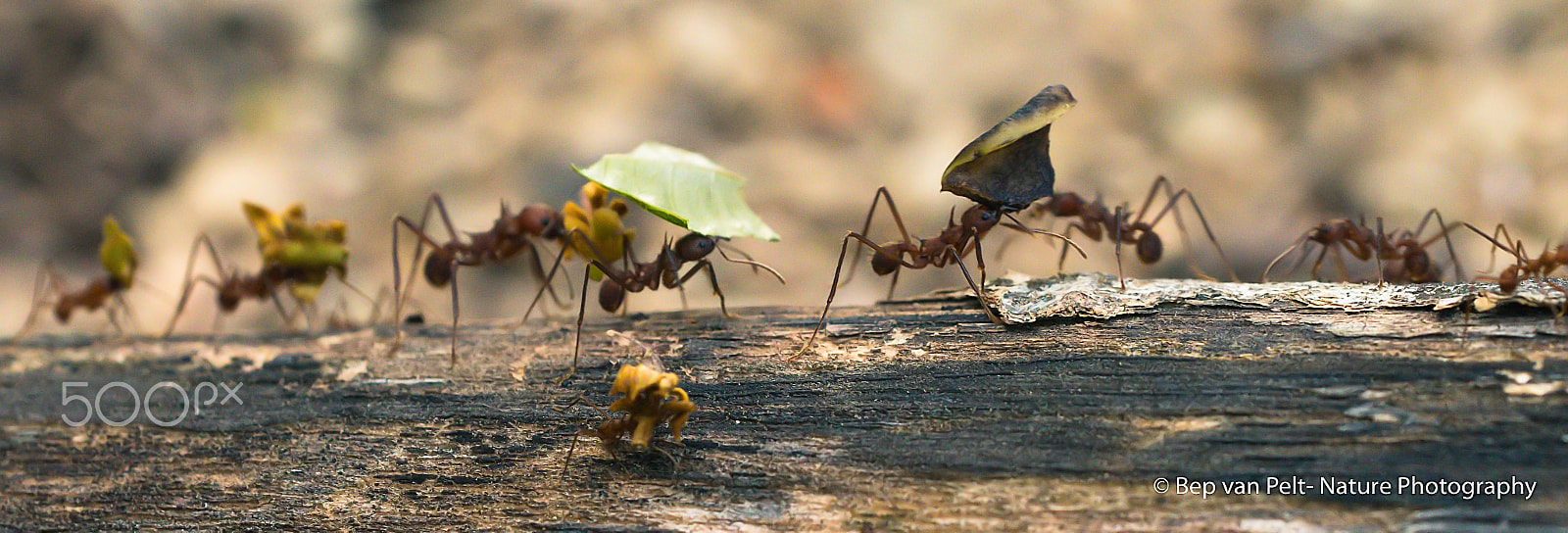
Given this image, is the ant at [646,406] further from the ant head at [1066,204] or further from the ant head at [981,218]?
the ant head at [1066,204]

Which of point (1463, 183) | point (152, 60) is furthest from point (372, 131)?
point (1463, 183)

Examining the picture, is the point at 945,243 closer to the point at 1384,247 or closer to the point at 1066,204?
the point at 1066,204

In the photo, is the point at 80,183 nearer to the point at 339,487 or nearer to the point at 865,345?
the point at 339,487

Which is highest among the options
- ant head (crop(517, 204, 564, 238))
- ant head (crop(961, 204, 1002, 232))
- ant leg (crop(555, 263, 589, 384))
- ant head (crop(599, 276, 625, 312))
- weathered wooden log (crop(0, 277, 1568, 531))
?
ant head (crop(517, 204, 564, 238))

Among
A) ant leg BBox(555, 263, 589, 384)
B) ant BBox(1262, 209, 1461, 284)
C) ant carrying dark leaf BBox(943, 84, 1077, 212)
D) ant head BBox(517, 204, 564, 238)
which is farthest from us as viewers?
ant head BBox(517, 204, 564, 238)

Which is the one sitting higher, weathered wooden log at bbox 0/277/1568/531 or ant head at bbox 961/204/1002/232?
ant head at bbox 961/204/1002/232

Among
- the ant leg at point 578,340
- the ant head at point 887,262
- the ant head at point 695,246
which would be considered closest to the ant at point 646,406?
the ant leg at point 578,340

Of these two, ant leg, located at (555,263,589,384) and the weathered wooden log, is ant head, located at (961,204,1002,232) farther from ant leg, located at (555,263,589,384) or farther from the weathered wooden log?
ant leg, located at (555,263,589,384)

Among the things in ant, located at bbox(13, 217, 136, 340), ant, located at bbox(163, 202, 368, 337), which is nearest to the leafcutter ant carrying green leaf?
ant, located at bbox(163, 202, 368, 337)
